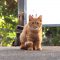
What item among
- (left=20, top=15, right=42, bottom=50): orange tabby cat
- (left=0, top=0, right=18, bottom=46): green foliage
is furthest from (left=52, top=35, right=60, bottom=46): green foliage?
(left=0, top=0, right=18, bottom=46): green foliage

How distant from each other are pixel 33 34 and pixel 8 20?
3956 mm

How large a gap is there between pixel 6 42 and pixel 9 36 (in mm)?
277

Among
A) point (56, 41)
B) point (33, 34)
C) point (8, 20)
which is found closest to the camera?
point (33, 34)


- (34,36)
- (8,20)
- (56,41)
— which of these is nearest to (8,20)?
(8,20)

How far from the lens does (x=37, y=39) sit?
3.56 metres

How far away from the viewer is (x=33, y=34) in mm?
3529

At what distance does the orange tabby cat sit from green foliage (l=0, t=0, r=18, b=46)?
3261mm

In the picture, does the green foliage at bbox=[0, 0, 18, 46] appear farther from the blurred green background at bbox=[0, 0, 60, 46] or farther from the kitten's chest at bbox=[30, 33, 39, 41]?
the kitten's chest at bbox=[30, 33, 39, 41]

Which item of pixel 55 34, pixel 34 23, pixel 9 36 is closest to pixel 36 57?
pixel 34 23

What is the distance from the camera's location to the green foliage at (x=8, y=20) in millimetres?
7012

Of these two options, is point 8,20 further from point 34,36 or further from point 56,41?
point 34,36

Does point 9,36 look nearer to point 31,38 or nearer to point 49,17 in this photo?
point 49,17

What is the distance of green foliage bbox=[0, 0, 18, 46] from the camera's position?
7012 mm

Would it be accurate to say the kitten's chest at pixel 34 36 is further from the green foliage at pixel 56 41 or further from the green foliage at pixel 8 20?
the green foliage at pixel 8 20
